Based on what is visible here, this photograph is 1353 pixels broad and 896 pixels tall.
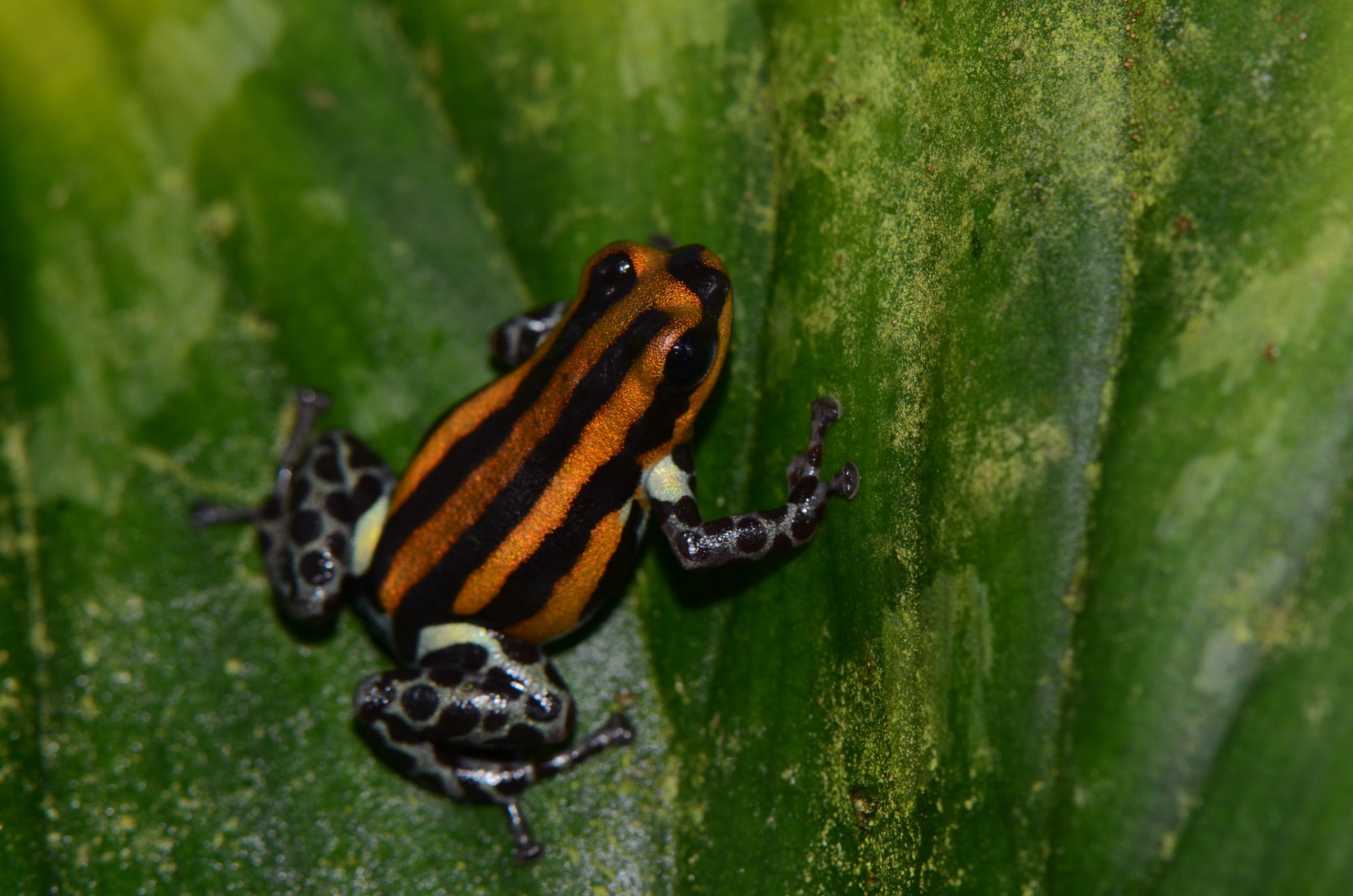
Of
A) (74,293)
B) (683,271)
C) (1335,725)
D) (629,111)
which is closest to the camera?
(1335,725)

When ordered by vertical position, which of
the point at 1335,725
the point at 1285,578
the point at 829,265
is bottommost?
the point at 1335,725

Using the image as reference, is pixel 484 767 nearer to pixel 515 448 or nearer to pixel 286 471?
pixel 515 448

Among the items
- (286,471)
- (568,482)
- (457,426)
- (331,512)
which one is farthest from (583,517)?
(286,471)

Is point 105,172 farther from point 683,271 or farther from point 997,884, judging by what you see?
point 997,884

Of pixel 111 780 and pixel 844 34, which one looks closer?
pixel 844 34

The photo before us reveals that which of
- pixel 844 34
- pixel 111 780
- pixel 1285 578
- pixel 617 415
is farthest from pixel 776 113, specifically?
pixel 111 780

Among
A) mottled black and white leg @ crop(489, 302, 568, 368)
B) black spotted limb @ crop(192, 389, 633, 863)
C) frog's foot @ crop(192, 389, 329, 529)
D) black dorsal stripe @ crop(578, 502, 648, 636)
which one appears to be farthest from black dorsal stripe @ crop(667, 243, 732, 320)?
frog's foot @ crop(192, 389, 329, 529)
